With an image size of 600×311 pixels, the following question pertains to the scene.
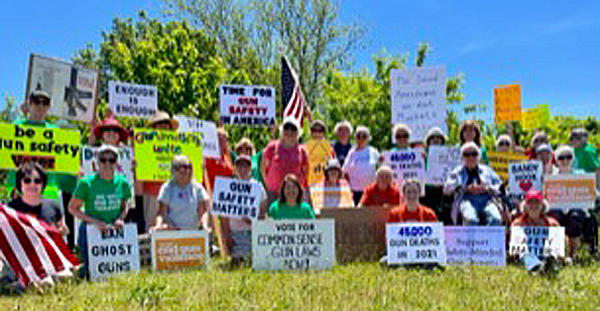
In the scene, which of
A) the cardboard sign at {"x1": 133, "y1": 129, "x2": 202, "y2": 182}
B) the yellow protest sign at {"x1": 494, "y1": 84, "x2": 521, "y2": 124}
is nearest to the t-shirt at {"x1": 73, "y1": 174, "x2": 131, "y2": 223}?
the cardboard sign at {"x1": 133, "y1": 129, "x2": 202, "y2": 182}

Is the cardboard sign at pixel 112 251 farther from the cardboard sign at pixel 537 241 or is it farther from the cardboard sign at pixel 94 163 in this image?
the cardboard sign at pixel 537 241

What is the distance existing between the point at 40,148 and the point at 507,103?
33.3ft

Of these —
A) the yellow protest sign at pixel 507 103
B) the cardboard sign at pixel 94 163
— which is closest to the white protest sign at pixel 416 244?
the cardboard sign at pixel 94 163

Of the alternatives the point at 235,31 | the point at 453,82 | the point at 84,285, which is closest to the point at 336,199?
the point at 84,285

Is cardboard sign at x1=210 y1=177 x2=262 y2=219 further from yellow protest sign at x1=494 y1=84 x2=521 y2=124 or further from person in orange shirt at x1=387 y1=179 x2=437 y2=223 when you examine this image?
yellow protest sign at x1=494 y1=84 x2=521 y2=124

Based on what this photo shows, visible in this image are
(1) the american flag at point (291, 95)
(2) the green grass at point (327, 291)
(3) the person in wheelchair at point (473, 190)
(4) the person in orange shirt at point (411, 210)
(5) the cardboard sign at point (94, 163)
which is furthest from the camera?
(1) the american flag at point (291, 95)

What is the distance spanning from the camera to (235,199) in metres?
8.51

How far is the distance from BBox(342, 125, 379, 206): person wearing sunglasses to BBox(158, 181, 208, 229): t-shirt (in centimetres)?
287

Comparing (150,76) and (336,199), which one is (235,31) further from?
(336,199)

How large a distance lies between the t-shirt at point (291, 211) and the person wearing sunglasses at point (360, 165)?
170cm

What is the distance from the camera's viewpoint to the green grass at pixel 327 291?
5703mm

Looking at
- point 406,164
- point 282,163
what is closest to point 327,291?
point 282,163

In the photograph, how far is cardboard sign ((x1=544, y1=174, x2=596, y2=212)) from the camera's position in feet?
29.0

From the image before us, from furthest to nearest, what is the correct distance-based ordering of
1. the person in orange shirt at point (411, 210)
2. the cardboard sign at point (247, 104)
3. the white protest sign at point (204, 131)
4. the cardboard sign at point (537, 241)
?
1. the cardboard sign at point (247, 104)
2. the white protest sign at point (204, 131)
3. the person in orange shirt at point (411, 210)
4. the cardboard sign at point (537, 241)
